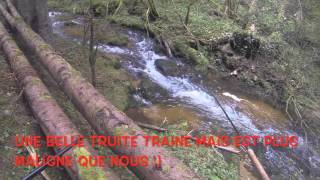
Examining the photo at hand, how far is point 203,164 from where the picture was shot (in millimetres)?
4891

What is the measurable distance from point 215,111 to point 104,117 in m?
3.77

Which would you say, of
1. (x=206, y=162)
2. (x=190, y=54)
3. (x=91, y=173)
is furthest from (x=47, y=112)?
(x=190, y=54)

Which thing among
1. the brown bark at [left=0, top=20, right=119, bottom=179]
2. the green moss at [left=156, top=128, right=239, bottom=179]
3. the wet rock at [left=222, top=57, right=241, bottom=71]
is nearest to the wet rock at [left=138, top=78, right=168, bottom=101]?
the green moss at [left=156, top=128, right=239, bottom=179]

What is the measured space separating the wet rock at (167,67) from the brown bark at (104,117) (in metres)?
3.73

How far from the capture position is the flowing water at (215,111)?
20.1 feet

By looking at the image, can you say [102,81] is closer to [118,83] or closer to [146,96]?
[118,83]

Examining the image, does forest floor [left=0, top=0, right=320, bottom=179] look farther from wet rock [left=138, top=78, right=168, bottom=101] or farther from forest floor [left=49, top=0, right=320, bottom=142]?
wet rock [left=138, top=78, right=168, bottom=101]

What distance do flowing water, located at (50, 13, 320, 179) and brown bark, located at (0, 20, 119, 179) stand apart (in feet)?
6.61

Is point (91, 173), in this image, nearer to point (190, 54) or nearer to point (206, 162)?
point (206, 162)

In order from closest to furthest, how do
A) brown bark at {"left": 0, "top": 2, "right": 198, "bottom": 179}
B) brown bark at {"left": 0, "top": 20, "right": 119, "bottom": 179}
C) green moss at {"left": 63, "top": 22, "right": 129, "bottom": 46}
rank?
brown bark at {"left": 0, "top": 2, "right": 198, "bottom": 179} < brown bark at {"left": 0, "top": 20, "right": 119, "bottom": 179} < green moss at {"left": 63, "top": 22, "right": 129, "bottom": 46}

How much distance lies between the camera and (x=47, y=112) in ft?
13.9

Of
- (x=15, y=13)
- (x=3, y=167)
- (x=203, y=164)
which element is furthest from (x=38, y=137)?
(x=15, y=13)

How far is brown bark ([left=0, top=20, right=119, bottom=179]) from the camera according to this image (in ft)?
11.3

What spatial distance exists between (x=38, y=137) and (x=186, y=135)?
2540mm
